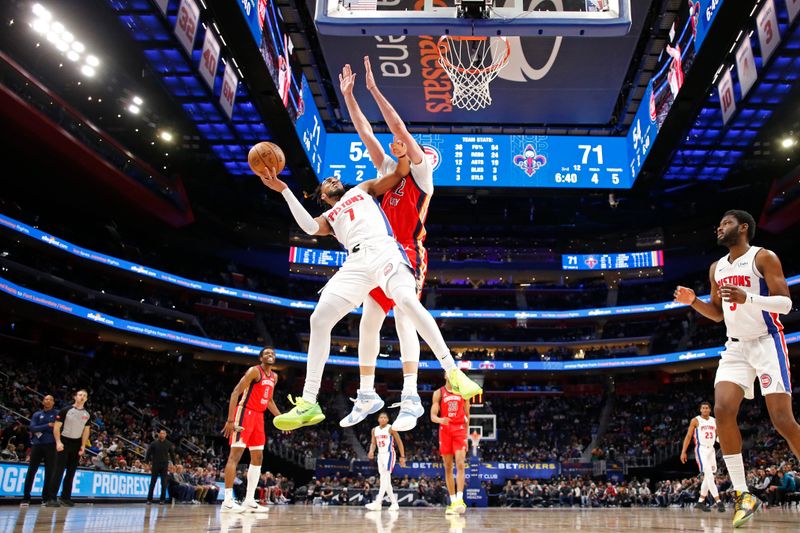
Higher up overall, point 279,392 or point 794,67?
point 794,67

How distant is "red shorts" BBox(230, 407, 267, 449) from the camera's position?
8.81 meters

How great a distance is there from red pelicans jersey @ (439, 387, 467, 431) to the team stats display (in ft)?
37.1

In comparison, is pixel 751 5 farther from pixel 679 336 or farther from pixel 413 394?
pixel 679 336

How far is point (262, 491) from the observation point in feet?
65.7

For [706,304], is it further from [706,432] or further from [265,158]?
[706,432]

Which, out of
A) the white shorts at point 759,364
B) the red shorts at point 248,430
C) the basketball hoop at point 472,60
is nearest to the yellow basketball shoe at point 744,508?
the white shorts at point 759,364

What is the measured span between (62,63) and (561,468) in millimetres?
25552

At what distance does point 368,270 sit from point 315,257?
3093 cm

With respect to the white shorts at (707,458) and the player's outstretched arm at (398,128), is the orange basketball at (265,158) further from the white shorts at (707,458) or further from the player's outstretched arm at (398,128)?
the white shorts at (707,458)

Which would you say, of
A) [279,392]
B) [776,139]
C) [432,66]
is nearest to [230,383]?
[279,392]

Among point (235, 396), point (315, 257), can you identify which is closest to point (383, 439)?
point (235, 396)

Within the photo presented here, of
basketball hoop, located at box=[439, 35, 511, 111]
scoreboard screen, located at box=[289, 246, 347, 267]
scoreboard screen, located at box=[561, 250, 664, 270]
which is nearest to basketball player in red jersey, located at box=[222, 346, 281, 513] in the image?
basketball hoop, located at box=[439, 35, 511, 111]

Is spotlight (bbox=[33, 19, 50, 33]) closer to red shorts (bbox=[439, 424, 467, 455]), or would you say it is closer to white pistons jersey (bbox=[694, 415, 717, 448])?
red shorts (bbox=[439, 424, 467, 455])

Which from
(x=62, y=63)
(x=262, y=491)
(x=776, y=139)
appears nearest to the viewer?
(x=262, y=491)
